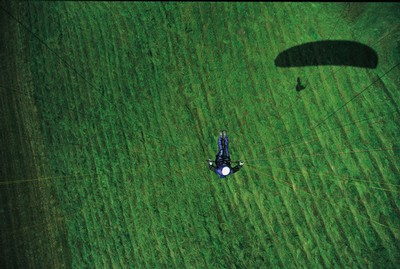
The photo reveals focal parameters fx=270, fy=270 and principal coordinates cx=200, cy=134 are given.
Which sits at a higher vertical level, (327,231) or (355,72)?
(355,72)

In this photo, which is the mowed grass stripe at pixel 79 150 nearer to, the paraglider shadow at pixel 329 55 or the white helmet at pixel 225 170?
the white helmet at pixel 225 170

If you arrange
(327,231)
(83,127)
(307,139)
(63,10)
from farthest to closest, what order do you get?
(63,10), (83,127), (307,139), (327,231)

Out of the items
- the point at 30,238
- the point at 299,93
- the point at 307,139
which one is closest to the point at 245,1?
the point at 299,93

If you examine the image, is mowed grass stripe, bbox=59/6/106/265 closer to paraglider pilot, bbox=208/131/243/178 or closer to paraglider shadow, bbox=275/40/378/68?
paraglider pilot, bbox=208/131/243/178

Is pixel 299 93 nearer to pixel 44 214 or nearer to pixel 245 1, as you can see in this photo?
pixel 245 1

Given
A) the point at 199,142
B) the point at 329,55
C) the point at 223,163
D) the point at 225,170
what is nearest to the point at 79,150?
the point at 199,142

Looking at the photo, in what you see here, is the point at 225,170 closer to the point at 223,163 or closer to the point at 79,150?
the point at 223,163
